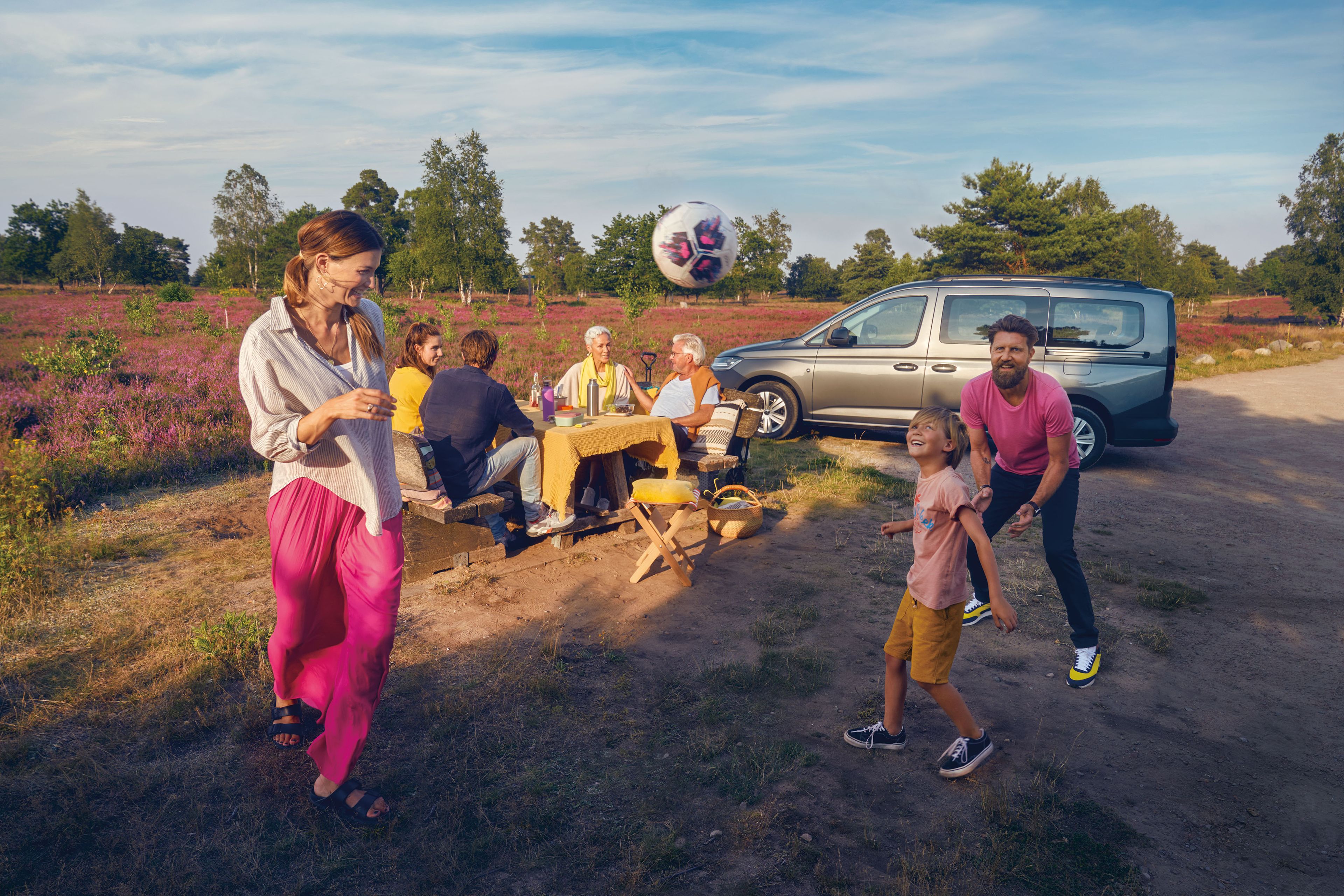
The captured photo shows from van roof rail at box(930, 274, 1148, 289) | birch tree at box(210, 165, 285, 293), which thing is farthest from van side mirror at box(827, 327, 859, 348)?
birch tree at box(210, 165, 285, 293)

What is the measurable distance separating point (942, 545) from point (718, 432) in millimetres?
→ 3561

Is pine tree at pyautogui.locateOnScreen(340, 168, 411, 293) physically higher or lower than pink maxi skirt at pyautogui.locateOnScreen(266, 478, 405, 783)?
higher

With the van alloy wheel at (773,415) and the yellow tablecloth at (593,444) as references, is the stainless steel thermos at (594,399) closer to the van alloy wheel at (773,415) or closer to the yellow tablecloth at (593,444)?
the yellow tablecloth at (593,444)

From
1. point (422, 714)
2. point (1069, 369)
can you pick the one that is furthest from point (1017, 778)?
point (1069, 369)

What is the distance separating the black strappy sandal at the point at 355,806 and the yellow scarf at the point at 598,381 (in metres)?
4.18

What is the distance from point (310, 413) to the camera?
241cm

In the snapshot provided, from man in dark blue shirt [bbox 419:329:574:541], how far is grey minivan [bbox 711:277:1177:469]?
16.3 feet

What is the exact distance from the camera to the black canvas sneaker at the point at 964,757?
304 cm

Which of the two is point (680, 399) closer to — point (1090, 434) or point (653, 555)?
point (653, 555)

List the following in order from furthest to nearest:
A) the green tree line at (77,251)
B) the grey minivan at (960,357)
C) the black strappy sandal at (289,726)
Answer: the green tree line at (77,251)
the grey minivan at (960,357)
the black strappy sandal at (289,726)

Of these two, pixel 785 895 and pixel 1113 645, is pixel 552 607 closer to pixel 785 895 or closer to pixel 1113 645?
pixel 785 895

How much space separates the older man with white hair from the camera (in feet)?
21.0

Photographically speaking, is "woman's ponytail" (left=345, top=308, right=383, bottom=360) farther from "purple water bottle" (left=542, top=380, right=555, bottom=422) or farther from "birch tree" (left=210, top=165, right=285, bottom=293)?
"birch tree" (left=210, top=165, right=285, bottom=293)

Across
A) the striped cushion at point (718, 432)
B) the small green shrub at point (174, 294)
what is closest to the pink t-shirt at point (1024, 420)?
the striped cushion at point (718, 432)
